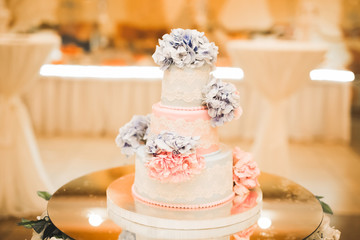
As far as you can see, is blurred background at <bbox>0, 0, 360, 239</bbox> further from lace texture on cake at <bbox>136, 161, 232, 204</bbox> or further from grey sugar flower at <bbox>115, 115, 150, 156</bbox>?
lace texture on cake at <bbox>136, 161, 232, 204</bbox>

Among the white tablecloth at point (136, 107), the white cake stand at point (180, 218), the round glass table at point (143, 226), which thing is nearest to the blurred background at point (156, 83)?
the white tablecloth at point (136, 107)

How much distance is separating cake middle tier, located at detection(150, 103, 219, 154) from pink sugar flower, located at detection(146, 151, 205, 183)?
0.12 metres

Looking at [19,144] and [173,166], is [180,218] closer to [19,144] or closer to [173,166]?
[173,166]

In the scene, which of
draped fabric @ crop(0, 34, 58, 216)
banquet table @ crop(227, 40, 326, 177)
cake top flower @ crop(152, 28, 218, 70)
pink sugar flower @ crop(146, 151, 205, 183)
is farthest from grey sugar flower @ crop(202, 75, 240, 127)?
draped fabric @ crop(0, 34, 58, 216)

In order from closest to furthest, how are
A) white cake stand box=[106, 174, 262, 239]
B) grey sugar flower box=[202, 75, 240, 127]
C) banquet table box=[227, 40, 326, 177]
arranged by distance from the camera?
white cake stand box=[106, 174, 262, 239], grey sugar flower box=[202, 75, 240, 127], banquet table box=[227, 40, 326, 177]

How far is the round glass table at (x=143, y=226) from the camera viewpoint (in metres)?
1.59

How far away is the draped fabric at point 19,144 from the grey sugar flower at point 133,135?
160cm

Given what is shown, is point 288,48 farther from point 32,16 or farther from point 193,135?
point 32,16

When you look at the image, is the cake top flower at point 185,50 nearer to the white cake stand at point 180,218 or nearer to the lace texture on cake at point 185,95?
the lace texture on cake at point 185,95

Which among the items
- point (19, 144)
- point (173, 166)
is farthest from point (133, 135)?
point (19, 144)

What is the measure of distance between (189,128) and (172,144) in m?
0.18

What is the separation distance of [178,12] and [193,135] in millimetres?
5211

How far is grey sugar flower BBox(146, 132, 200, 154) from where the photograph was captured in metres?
1.58

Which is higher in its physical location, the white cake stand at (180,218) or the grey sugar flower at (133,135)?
the grey sugar flower at (133,135)
